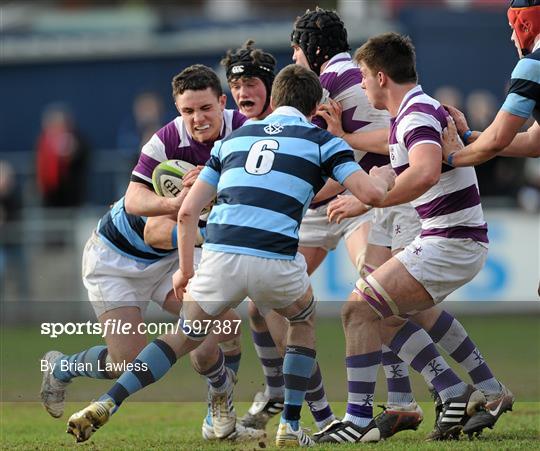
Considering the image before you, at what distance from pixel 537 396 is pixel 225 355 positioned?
8.74 ft

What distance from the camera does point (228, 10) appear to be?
84.8 feet

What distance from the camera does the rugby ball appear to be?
8.10 m

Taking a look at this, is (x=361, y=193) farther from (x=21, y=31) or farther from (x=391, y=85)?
(x=21, y=31)

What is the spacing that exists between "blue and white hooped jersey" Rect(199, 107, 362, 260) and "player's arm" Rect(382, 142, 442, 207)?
0.33 m

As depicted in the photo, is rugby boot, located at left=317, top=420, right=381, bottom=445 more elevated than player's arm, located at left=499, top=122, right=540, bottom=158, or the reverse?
player's arm, located at left=499, top=122, right=540, bottom=158

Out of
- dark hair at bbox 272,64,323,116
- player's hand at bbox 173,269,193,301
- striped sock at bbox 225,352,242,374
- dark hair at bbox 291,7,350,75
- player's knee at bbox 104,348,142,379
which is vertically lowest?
striped sock at bbox 225,352,242,374

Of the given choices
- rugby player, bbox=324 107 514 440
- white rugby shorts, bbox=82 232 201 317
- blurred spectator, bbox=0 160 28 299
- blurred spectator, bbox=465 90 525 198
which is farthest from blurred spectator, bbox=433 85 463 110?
white rugby shorts, bbox=82 232 201 317

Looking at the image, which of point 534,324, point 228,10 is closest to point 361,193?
point 534,324

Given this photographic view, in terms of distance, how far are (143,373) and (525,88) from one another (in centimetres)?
268

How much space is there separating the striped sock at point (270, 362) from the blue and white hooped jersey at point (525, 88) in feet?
8.18

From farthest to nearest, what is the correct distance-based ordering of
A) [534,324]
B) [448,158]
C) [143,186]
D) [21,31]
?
[21,31], [534,324], [143,186], [448,158]

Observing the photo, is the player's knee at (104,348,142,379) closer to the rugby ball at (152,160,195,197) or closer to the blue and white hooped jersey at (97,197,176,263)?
the blue and white hooped jersey at (97,197,176,263)

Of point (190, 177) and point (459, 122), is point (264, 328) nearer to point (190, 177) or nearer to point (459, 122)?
point (190, 177)

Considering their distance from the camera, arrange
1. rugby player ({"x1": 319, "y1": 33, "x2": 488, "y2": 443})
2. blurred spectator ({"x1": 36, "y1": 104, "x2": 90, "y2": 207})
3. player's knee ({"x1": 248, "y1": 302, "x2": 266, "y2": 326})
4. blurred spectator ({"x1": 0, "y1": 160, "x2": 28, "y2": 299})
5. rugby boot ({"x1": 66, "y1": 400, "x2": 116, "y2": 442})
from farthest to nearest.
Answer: blurred spectator ({"x1": 36, "y1": 104, "x2": 90, "y2": 207})
blurred spectator ({"x1": 0, "y1": 160, "x2": 28, "y2": 299})
player's knee ({"x1": 248, "y1": 302, "x2": 266, "y2": 326})
rugby player ({"x1": 319, "y1": 33, "x2": 488, "y2": 443})
rugby boot ({"x1": 66, "y1": 400, "x2": 116, "y2": 442})
